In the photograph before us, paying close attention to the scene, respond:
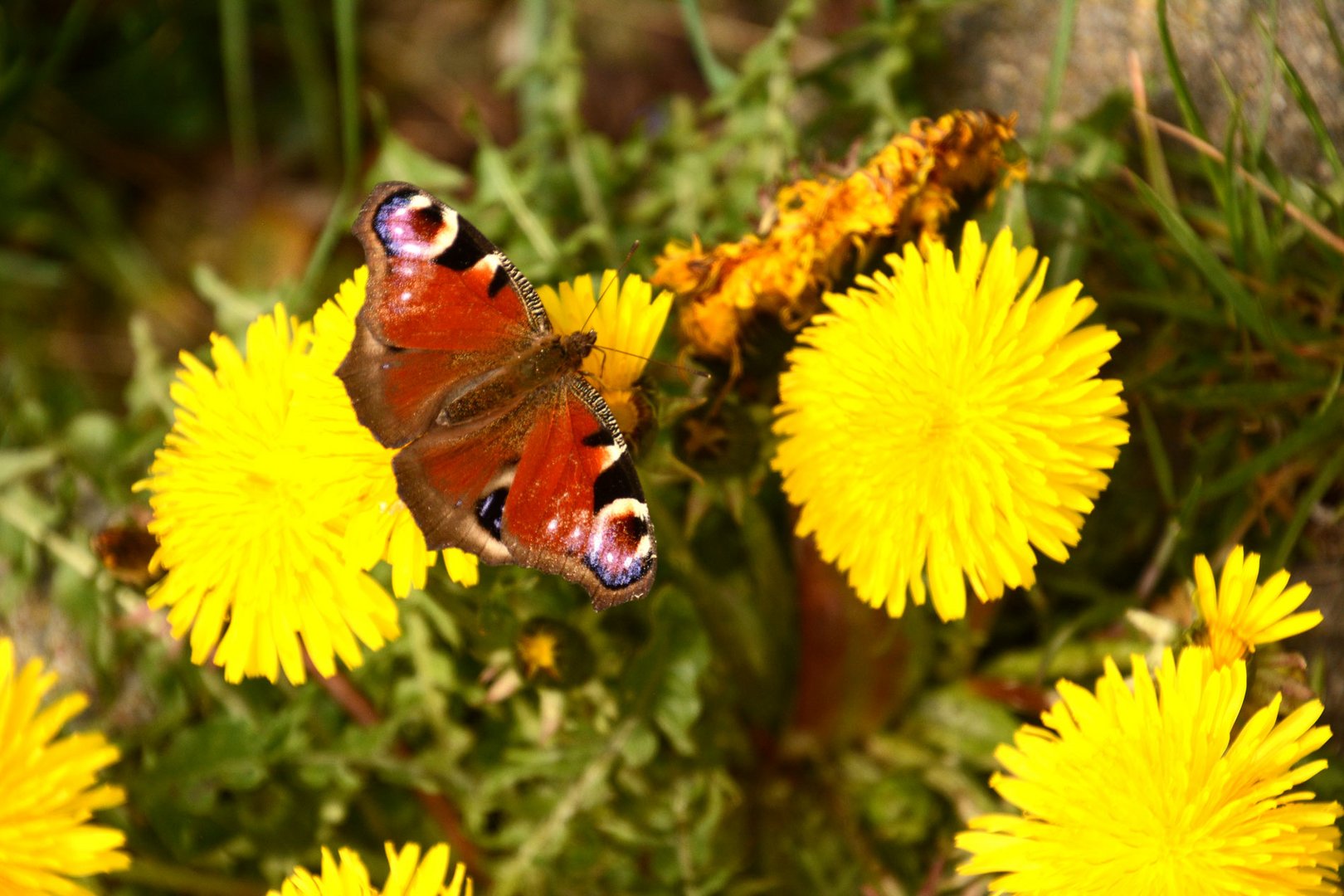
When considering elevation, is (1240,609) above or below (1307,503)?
below

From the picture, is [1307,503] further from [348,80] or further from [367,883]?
[348,80]

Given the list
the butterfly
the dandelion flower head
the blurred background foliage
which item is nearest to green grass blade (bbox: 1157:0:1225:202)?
the blurred background foliage

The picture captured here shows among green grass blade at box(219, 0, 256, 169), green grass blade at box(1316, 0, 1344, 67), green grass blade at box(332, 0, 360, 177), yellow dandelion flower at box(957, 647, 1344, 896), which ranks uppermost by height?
green grass blade at box(219, 0, 256, 169)

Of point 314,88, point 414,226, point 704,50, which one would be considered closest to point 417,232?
point 414,226

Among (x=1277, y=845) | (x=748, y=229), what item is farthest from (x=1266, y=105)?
(x=1277, y=845)

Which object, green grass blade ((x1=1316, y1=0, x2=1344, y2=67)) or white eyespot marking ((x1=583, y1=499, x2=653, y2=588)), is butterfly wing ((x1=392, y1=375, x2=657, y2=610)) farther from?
green grass blade ((x1=1316, y1=0, x2=1344, y2=67))

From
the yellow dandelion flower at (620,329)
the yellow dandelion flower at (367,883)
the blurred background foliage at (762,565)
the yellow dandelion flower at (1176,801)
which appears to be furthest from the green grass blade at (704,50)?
the yellow dandelion flower at (367,883)

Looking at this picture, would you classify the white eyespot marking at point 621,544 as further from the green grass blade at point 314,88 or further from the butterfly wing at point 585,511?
the green grass blade at point 314,88
